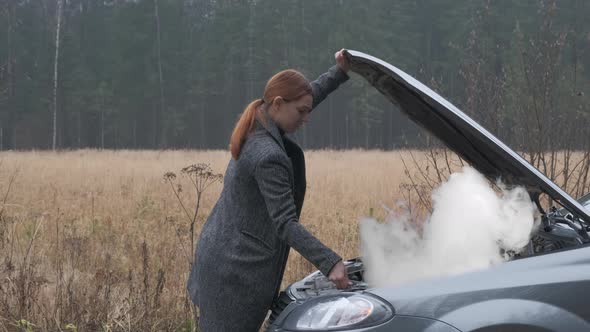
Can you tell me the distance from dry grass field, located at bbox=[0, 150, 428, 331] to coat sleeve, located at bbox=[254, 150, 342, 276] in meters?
2.12

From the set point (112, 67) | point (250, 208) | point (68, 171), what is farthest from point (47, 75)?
point (250, 208)

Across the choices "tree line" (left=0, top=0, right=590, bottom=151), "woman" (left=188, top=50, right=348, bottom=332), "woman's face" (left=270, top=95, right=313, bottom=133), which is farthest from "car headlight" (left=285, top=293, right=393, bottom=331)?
"tree line" (left=0, top=0, right=590, bottom=151)

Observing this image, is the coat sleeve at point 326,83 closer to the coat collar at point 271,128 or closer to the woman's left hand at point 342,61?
the woman's left hand at point 342,61

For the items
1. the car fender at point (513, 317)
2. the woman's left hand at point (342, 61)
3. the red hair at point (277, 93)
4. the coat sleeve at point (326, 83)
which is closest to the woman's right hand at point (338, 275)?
the car fender at point (513, 317)

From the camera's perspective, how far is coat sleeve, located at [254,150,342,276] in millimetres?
2670

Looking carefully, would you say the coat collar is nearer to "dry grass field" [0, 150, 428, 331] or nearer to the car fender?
the car fender

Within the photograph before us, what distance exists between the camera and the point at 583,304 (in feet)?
7.34

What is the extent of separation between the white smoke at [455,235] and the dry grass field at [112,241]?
70.6 inches

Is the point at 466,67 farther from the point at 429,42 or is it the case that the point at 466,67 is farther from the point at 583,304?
the point at 429,42

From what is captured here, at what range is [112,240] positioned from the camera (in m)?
7.38

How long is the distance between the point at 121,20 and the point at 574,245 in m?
53.2

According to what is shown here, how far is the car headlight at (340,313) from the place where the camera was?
90.6 inches

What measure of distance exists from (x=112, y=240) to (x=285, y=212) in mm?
5087

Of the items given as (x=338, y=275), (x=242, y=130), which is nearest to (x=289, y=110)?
(x=242, y=130)
